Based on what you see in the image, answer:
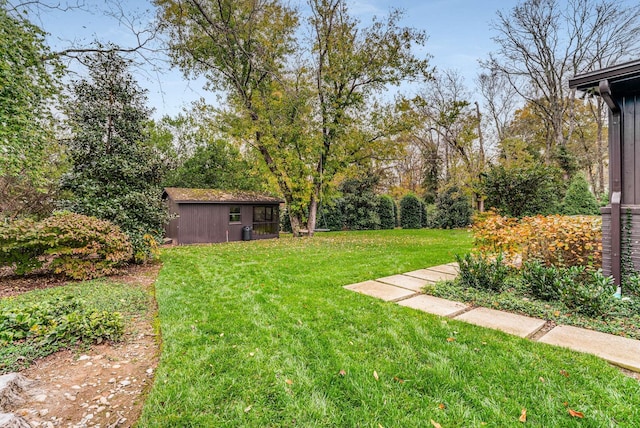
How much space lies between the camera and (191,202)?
13.4m

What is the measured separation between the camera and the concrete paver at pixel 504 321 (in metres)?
2.87

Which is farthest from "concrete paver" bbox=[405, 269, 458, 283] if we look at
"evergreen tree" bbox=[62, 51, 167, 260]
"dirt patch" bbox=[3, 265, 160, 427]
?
"evergreen tree" bbox=[62, 51, 167, 260]

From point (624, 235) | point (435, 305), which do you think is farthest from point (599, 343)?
point (624, 235)

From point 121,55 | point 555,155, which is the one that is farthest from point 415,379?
point 555,155

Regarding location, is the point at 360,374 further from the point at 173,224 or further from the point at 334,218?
the point at 334,218

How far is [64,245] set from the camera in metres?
5.22

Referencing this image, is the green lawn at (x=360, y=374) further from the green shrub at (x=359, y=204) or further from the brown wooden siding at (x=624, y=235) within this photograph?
the green shrub at (x=359, y=204)

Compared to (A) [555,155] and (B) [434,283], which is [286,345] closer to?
(B) [434,283]

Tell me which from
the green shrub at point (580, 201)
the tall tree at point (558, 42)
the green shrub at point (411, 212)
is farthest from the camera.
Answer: the green shrub at point (411, 212)

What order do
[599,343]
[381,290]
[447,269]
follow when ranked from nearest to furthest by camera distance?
[599,343] → [381,290] → [447,269]

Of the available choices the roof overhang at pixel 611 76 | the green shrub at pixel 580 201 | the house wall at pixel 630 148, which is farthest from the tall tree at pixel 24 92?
the green shrub at pixel 580 201

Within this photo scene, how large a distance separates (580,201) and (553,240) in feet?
28.0

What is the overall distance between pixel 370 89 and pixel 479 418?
13160 mm

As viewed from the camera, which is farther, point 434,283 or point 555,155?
point 555,155
